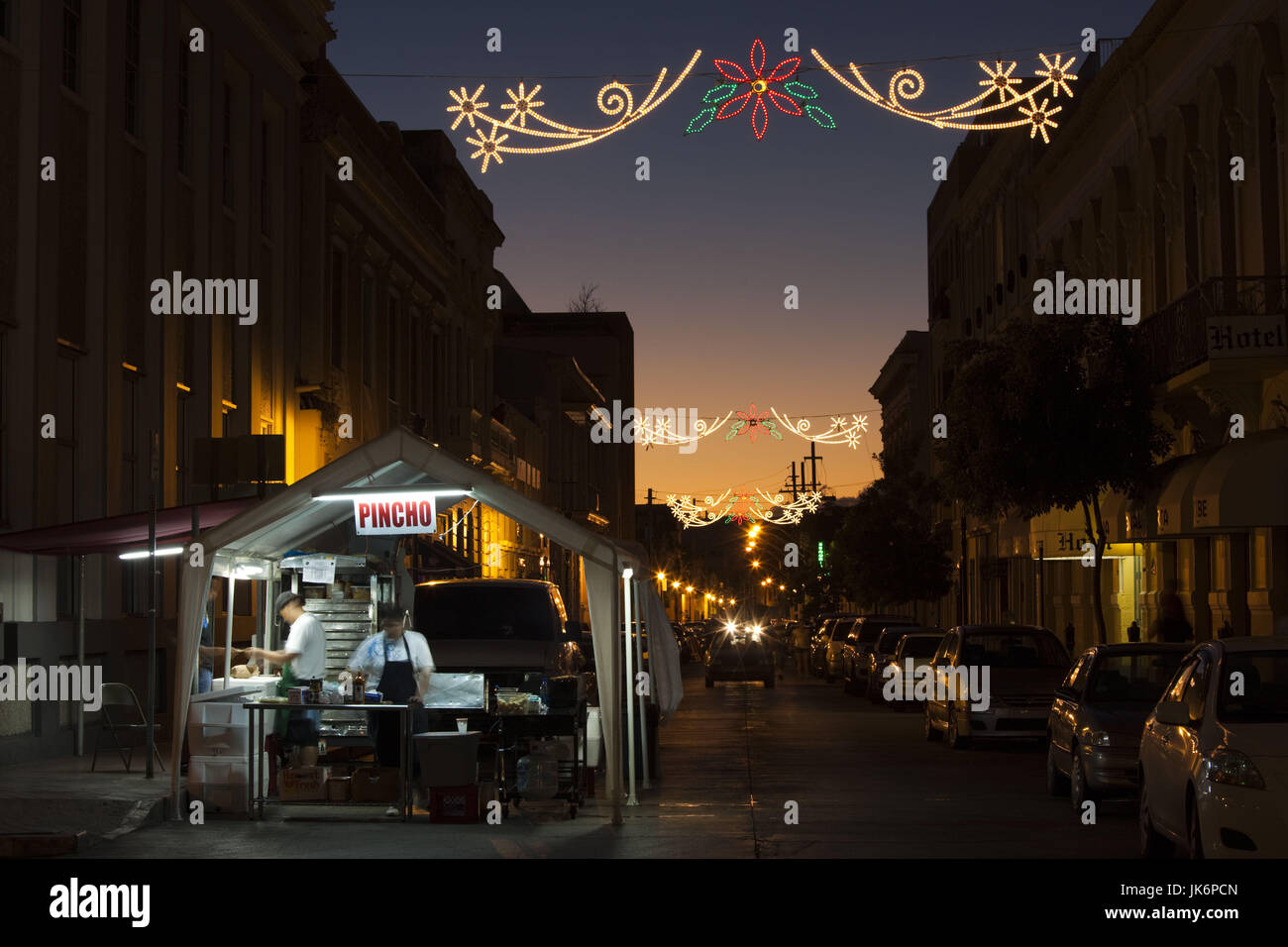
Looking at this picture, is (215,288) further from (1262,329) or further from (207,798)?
(1262,329)

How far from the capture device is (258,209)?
29.8 metres

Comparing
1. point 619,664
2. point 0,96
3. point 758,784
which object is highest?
point 0,96

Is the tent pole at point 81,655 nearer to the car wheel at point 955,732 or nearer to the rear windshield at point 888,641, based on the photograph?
the car wheel at point 955,732

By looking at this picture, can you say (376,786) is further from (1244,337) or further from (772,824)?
(1244,337)

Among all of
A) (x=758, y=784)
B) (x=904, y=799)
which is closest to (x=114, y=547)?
(x=758, y=784)

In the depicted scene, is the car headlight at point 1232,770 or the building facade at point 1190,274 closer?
the car headlight at point 1232,770

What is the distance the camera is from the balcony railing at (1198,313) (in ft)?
74.3

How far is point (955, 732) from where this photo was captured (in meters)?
22.5

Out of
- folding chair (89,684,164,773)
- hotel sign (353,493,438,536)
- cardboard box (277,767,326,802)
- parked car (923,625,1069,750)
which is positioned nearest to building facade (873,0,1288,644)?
parked car (923,625,1069,750)

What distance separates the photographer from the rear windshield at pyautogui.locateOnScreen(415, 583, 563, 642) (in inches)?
848

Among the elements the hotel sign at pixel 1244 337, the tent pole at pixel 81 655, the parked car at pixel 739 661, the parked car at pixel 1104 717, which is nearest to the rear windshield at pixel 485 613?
the tent pole at pixel 81 655

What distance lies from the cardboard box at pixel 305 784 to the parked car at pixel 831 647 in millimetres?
26664

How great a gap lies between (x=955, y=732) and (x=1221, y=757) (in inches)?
484
